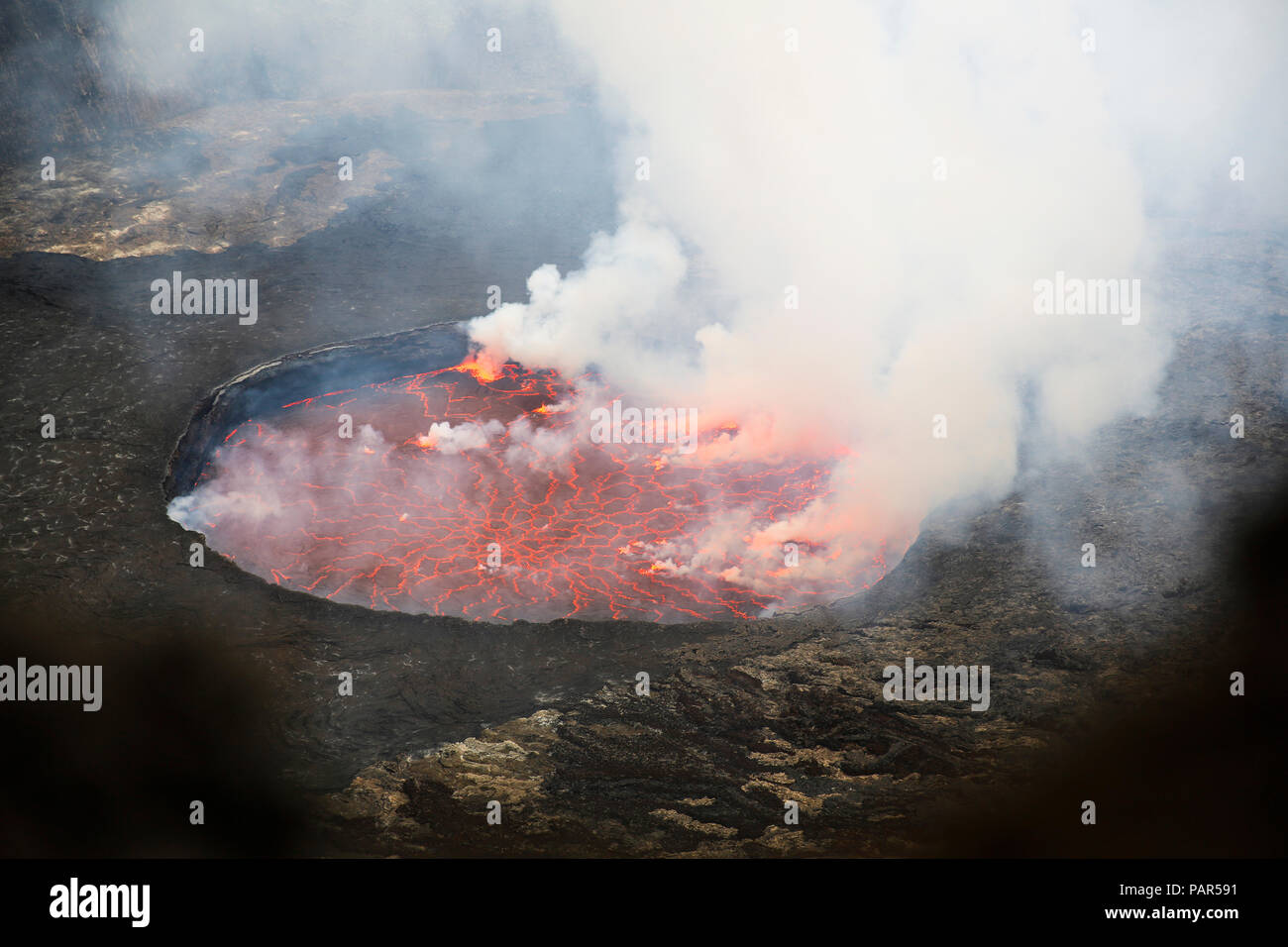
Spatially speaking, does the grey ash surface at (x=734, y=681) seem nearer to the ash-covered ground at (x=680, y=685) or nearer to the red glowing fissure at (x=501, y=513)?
the ash-covered ground at (x=680, y=685)

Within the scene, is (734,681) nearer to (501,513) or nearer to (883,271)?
(501,513)

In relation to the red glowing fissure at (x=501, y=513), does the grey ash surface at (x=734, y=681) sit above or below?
below

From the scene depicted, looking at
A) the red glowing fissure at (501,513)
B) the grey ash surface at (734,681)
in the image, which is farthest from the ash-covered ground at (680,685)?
the red glowing fissure at (501,513)

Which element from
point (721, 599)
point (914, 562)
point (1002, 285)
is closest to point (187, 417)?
point (721, 599)

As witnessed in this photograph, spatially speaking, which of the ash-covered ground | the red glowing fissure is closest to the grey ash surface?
the ash-covered ground

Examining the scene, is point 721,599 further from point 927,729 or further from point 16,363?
point 16,363
